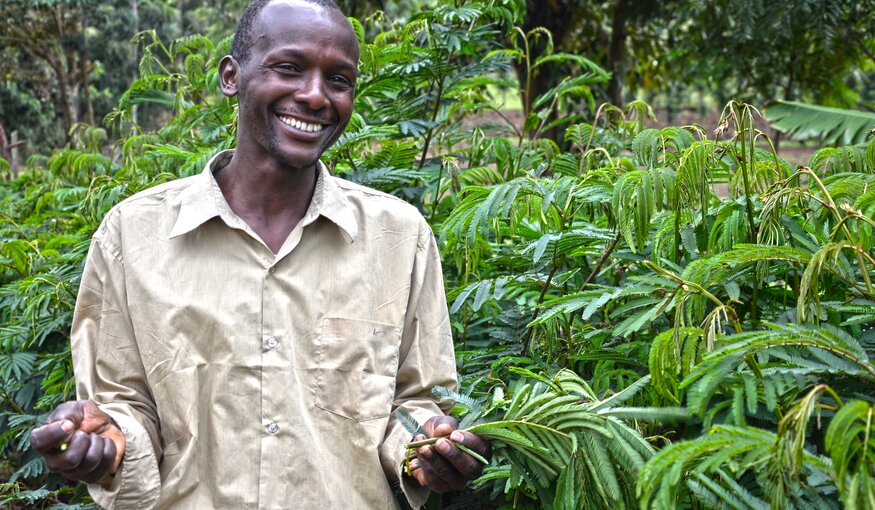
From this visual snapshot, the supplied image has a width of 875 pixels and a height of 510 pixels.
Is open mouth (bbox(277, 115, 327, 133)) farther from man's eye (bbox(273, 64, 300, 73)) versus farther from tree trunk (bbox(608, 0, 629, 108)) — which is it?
tree trunk (bbox(608, 0, 629, 108))

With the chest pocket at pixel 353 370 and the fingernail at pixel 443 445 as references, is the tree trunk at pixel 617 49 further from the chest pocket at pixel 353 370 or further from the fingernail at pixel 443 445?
the fingernail at pixel 443 445

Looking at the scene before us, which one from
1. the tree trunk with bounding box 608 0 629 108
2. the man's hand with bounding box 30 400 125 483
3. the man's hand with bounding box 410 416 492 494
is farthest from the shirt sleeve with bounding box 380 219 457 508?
the tree trunk with bounding box 608 0 629 108

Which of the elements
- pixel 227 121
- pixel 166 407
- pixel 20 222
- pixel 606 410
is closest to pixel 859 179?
pixel 606 410

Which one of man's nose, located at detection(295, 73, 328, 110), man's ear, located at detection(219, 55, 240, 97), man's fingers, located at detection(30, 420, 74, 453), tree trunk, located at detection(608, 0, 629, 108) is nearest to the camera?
man's fingers, located at detection(30, 420, 74, 453)

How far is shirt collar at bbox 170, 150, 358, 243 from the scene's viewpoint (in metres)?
1.95

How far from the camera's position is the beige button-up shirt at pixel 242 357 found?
1.89m

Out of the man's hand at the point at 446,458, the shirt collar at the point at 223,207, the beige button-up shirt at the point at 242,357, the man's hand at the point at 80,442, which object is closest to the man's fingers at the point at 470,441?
the man's hand at the point at 446,458

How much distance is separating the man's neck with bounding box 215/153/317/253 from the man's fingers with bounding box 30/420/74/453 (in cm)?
62

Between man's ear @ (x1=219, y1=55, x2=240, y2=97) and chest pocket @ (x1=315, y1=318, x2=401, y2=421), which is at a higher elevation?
man's ear @ (x1=219, y1=55, x2=240, y2=97)

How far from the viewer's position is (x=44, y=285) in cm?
328

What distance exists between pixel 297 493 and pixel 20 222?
10.8 feet

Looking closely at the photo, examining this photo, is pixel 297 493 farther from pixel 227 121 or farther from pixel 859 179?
pixel 227 121

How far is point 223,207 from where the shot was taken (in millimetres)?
1987

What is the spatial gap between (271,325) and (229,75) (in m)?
0.63
